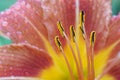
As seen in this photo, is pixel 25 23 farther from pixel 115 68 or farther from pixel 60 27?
pixel 115 68

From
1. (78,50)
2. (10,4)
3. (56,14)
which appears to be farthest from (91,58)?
(10,4)

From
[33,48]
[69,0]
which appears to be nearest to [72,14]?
[69,0]

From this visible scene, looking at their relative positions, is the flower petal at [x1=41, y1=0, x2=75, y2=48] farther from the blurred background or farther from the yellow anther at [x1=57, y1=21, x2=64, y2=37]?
the blurred background

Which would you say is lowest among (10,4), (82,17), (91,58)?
(91,58)

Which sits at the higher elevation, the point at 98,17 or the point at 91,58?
the point at 98,17

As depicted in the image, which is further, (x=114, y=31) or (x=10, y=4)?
(x=10, y=4)

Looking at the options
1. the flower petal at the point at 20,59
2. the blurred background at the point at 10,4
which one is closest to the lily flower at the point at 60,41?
the flower petal at the point at 20,59
